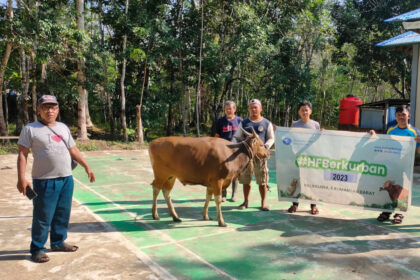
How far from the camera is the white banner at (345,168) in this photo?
5102 millimetres

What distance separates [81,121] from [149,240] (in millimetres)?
11694

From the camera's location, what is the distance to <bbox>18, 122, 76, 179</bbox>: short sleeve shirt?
3650 millimetres

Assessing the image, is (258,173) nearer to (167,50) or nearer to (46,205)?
(46,205)

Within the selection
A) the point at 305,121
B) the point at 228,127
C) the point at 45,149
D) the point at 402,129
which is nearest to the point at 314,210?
the point at 305,121

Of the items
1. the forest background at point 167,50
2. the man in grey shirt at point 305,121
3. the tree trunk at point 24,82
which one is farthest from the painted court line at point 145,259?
the tree trunk at point 24,82

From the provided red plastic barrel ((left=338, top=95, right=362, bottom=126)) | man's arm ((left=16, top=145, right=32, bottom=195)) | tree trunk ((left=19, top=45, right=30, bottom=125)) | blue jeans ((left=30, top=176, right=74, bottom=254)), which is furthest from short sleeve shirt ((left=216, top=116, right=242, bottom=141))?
red plastic barrel ((left=338, top=95, right=362, bottom=126))

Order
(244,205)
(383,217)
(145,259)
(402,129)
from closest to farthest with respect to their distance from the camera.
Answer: (145,259) → (402,129) → (383,217) → (244,205)

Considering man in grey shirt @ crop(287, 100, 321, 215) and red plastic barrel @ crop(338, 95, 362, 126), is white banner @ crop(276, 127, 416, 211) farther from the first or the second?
red plastic barrel @ crop(338, 95, 362, 126)

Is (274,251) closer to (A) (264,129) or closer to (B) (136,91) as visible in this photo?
(A) (264,129)

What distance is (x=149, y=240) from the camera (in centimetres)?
446

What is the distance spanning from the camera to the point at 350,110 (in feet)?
54.7

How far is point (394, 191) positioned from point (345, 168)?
0.74 meters

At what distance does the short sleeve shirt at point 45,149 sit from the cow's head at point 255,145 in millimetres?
2561

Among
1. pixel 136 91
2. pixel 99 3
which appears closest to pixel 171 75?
pixel 136 91
